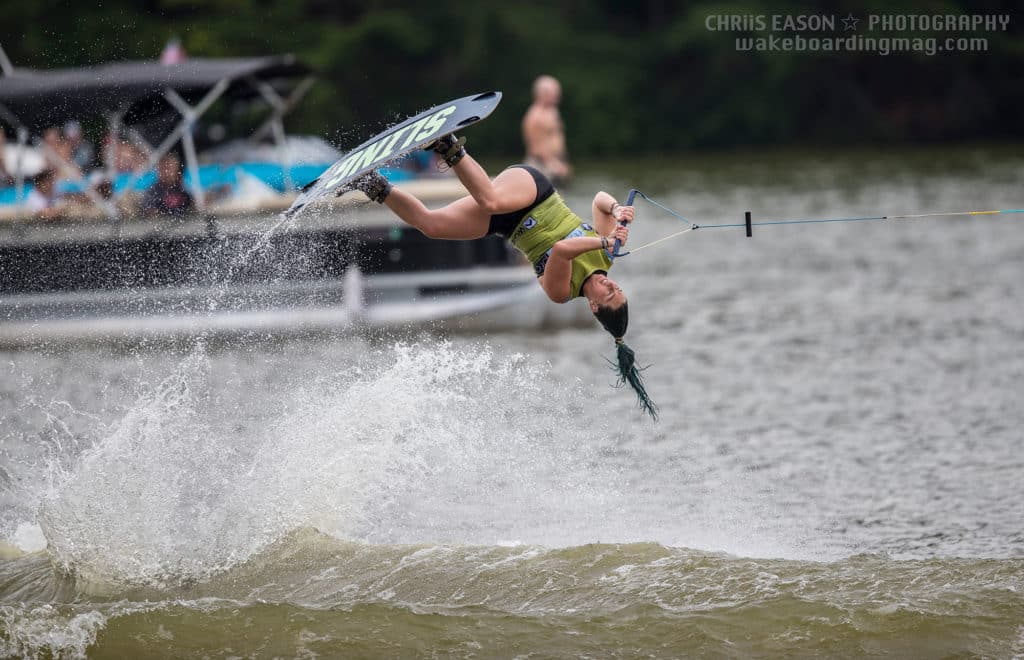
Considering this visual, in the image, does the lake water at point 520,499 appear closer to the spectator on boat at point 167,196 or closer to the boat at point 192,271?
the boat at point 192,271

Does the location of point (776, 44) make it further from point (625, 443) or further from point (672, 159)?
point (625, 443)

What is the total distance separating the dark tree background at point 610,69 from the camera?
4338 centimetres

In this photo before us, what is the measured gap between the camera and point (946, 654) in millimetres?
7152

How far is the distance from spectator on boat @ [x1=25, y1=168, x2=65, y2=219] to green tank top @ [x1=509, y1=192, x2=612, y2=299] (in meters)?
9.53

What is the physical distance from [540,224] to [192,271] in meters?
7.62

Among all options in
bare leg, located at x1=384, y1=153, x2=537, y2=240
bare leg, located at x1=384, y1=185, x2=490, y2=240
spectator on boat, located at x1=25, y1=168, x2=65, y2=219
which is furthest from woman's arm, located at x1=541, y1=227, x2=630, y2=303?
spectator on boat, located at x1=25, y1=168, x2=65, y2=219

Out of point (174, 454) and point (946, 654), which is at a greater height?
point (174, 454)

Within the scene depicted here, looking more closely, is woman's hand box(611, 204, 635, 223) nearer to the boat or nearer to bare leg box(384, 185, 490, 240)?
bare leg box(384, 185, 490, 240)

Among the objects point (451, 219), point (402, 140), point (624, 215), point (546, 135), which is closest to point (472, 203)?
point (451, 219)

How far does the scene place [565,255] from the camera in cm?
814

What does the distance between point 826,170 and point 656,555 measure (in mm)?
29533

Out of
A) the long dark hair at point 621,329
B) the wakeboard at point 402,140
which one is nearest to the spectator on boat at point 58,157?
the wakeboard at point 402,140

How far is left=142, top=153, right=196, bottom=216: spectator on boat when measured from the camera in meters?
16.4

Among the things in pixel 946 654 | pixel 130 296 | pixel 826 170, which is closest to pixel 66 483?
pixel 946 654
